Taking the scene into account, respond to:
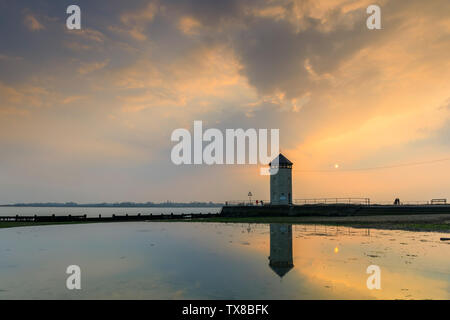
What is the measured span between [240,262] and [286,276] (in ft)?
11.2

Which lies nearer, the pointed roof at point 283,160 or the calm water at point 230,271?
the calm water at point 230,271

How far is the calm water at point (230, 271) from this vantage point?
10547 mm

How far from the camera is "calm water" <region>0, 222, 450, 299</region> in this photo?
10547mm

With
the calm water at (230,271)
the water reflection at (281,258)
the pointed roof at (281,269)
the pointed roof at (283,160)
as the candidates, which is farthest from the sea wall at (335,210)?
the pointed roof at (281,269)

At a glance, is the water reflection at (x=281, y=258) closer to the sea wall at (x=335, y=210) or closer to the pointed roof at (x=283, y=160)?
the sea wall at (x=335, y=210)

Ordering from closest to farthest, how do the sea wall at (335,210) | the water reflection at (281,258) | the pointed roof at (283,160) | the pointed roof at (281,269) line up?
1. the pointed roof at (281,269)
2. the water reflection at (281,258)
3. the sea wall at (335,210)
4. the pointed roof at (283,160)

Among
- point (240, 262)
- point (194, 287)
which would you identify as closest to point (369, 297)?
point (194, 287)

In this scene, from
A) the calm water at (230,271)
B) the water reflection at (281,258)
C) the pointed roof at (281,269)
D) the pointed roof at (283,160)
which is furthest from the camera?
the pointed roof at (283,160)

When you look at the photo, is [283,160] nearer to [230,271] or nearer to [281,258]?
[281,258]

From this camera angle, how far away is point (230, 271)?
13.7 m

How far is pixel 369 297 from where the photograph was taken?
991 cm

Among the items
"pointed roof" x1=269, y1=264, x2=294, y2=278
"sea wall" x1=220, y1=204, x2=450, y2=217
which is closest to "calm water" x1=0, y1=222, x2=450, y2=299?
"pointed roof" x1=269, y1=264, x2=294, y2=278

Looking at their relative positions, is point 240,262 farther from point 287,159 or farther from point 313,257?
point 287,159

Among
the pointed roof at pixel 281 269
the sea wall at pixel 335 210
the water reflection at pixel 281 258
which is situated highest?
the pointed roof at pixel 281 269
